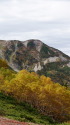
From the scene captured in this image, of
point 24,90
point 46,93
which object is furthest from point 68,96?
point 24,90

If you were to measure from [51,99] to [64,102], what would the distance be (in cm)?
605

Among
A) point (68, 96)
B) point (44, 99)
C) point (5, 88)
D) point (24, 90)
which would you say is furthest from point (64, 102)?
point (5, 88)

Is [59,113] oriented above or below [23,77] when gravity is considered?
below

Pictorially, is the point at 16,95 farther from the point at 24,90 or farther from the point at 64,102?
the point at 64,102

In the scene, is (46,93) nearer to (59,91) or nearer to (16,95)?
(59,91)

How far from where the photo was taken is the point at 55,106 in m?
85.1

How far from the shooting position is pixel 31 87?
8338 cm

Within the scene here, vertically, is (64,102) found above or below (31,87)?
below

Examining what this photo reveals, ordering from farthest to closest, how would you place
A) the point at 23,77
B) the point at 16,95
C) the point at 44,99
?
the point at 23,77 → the point at 16,95 → the point at 44,99

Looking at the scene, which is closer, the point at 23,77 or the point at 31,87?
the point at 31,87

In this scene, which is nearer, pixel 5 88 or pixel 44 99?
pixel 44 99

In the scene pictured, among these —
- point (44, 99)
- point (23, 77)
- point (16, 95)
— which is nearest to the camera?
point (44, 99)

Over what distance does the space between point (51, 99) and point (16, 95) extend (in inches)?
511

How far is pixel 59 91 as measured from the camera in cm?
8738
